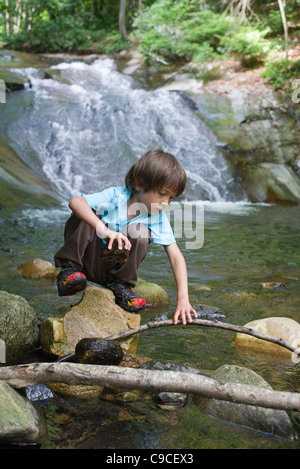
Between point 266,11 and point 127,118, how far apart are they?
882cm

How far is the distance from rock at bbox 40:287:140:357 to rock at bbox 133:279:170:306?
3.65 feet

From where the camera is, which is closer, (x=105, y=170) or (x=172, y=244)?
(x=172, y=244)

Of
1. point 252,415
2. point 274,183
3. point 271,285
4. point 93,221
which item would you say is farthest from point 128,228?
point 274,183

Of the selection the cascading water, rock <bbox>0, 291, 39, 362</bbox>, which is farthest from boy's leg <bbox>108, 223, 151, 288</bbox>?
the cascading water

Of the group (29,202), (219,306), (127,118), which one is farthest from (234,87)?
(219,306)

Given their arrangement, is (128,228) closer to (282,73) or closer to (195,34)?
(282,73)

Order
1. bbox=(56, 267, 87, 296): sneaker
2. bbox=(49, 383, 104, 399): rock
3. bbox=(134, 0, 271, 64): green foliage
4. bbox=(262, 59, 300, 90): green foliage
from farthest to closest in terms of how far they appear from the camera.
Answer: bbox=(134, 0, 271, 64): green foliage, bbox=(262, 59, 300, 90): green foliage, bbox=(56, 267, 87, 296): sneaker, bbox=(49, 383, 104, 399): rock

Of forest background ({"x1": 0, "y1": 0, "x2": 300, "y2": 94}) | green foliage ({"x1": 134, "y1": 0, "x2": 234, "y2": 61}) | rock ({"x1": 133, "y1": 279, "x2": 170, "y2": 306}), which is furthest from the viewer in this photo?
green foliage ({"x1": 134, "y1": 0, "x2": 234, "y2": 61})

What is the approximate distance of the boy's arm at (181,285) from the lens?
2.50 meters

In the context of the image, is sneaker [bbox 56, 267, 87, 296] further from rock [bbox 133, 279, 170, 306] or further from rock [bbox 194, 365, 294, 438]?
rock [bbox 133, 279, 170, 306]

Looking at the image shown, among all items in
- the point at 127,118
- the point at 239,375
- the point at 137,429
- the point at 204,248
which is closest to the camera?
the point at 137,429

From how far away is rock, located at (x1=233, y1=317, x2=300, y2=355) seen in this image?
299 cm

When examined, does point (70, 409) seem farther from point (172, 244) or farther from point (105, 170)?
point (105, 170)

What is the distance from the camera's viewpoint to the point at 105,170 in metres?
12.0
